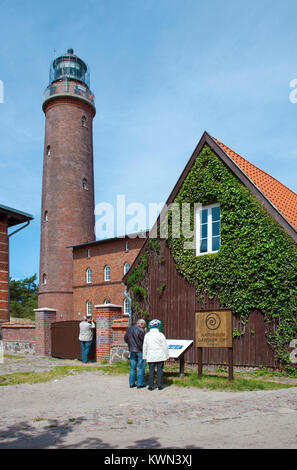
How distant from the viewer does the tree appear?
160 feet

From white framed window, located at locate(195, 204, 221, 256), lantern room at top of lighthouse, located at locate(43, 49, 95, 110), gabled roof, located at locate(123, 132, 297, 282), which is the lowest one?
white framed window, located at locate(195, 204, 221, 256)

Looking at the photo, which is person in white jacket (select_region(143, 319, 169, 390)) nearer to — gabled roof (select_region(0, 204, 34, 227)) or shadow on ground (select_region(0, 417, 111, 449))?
shadow on ground (select_region(0, 417, 111, 449))

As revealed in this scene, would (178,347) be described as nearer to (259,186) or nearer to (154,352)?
(154,352)

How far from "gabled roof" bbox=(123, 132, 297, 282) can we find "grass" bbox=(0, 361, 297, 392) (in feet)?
11.7

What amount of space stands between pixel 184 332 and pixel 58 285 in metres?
25.8

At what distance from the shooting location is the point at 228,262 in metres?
12.6

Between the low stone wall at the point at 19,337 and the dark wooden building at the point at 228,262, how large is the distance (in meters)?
6.33

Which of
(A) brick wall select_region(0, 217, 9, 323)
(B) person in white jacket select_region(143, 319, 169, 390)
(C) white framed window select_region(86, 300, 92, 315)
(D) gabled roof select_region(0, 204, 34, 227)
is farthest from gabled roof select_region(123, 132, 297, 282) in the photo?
(C) white framed window select_region(86, 300, 92, 315)

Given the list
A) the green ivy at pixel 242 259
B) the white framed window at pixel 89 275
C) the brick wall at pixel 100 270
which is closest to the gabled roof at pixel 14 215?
the green ivy at pixel 242 259

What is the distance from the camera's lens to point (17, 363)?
15.6 metres
